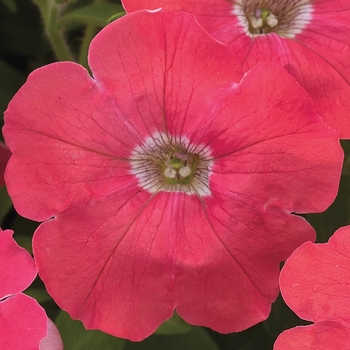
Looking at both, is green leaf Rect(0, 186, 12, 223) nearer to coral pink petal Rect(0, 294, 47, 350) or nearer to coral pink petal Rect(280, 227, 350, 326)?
coral pink petal Rect(0, 294, 47, 350)

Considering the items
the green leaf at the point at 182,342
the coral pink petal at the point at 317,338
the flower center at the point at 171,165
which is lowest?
the green leaf at the point at 182,342

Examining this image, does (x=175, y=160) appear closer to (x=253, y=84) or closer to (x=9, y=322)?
(x=253, y=84)

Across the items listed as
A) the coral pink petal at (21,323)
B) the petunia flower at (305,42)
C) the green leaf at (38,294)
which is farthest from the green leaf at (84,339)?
the petunia flower at (305,42)

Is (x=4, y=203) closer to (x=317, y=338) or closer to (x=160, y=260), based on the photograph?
(x=160, y=260)

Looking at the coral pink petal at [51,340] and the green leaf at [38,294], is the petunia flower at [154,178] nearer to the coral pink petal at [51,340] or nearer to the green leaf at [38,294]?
the coral pink petal at [51,340]

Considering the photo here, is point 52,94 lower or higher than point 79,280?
higher

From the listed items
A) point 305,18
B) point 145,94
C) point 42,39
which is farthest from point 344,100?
point 42,39
